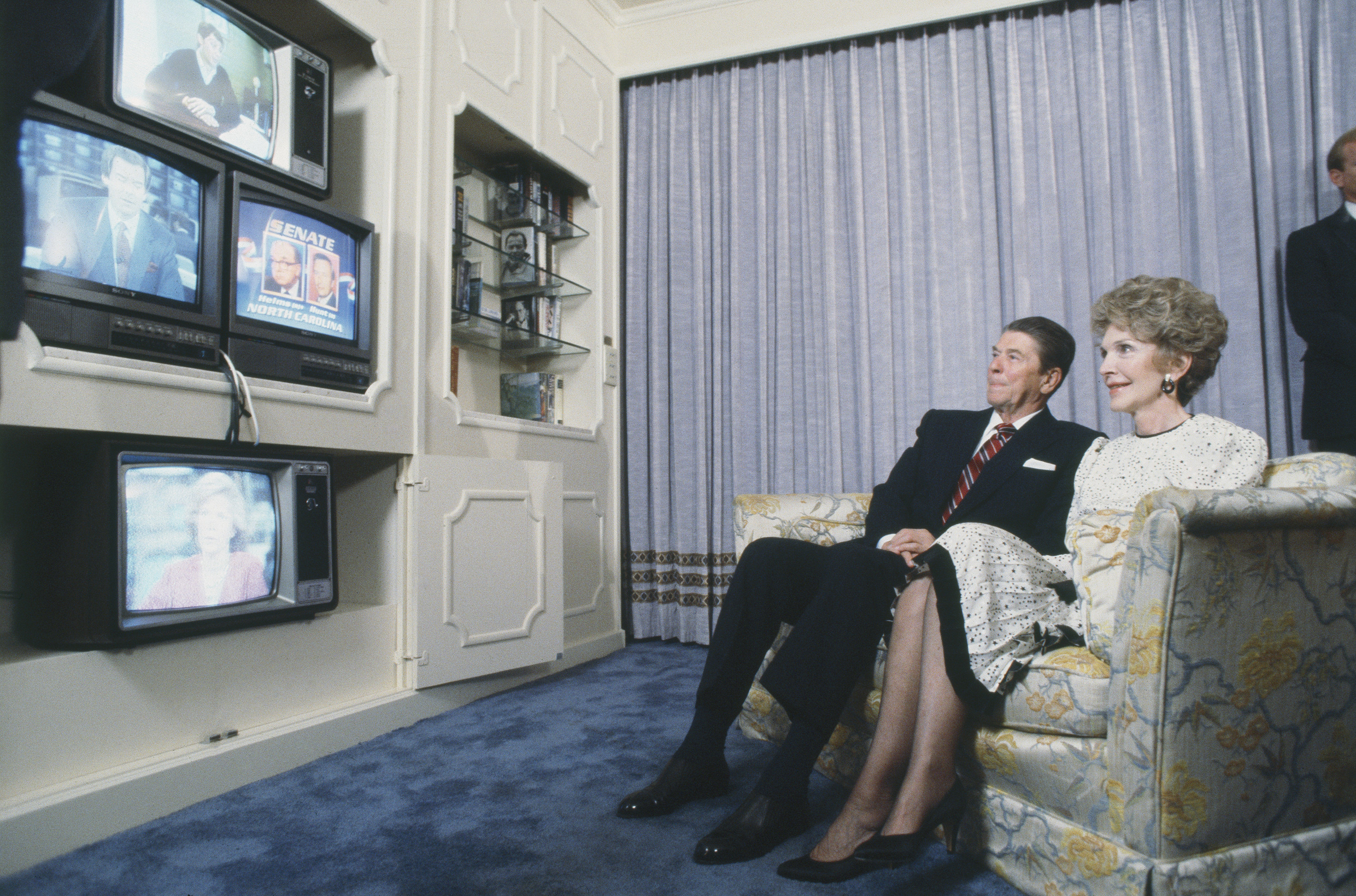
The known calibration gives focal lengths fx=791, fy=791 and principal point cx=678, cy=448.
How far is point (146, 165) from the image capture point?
4.79 ft

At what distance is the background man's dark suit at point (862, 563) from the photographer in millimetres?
1345

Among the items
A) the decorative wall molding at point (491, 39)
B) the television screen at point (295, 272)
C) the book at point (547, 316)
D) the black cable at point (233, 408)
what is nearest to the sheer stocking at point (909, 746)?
the black cable at point (233, 408)

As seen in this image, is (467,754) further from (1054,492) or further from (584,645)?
(1054,492)

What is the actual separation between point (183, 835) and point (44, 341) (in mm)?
875

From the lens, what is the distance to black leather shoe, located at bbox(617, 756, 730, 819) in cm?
143

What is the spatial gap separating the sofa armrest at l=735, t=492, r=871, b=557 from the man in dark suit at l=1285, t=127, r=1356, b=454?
130 cm

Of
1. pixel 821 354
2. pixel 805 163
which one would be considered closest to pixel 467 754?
pixel 821 354

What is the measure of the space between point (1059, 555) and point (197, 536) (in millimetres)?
1695

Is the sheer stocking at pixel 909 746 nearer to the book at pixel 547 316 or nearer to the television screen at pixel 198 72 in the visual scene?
the television screen at pixel 198 72

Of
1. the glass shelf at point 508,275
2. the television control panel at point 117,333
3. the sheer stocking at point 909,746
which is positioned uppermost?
the glass shelf at point 508,275

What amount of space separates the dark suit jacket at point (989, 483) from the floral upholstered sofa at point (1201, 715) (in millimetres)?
468

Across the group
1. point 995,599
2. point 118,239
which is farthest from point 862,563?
point 118,239

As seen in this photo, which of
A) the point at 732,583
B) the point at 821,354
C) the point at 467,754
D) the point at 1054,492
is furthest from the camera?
the point at 821,354

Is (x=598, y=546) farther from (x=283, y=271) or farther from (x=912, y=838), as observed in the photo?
(x=912, y=838)
